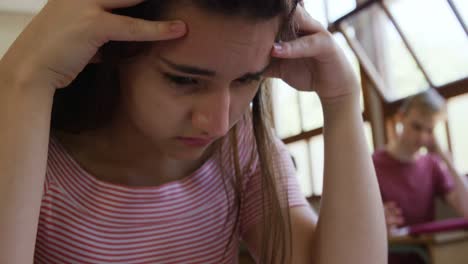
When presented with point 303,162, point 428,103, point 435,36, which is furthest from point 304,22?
point 303,162

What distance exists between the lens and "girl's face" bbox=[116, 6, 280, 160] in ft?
1.85

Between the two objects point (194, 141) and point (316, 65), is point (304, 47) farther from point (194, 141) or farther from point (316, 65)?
point (194, 141)

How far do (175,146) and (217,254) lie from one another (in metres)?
0.24

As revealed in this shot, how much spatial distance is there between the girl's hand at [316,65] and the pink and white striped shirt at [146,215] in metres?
0.11

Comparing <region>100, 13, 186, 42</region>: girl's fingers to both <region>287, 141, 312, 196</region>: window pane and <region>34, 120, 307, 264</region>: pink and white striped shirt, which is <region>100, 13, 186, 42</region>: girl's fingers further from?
<region>287, 141, 312, 196</region>: window pane

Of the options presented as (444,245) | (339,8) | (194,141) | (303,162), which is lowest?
(444,245)

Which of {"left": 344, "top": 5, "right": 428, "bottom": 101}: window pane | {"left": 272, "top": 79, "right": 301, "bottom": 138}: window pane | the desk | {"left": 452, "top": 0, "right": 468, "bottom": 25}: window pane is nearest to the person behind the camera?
the desk

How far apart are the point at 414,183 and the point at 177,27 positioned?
2.41m

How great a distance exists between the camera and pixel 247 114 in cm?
81

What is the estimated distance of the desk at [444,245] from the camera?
2213 millimetres

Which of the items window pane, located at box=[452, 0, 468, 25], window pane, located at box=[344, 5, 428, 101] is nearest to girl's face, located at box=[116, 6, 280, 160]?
window pane, located at box=[452, 0, 468, 25]

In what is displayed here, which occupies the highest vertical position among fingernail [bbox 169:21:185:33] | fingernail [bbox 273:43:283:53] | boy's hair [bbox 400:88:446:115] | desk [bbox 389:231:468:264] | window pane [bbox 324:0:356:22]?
window pane [bbox 324:0:356:22]

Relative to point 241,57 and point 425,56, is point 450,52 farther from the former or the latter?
point 241,57

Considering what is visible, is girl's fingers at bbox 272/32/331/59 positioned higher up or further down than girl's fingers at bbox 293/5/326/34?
further down
